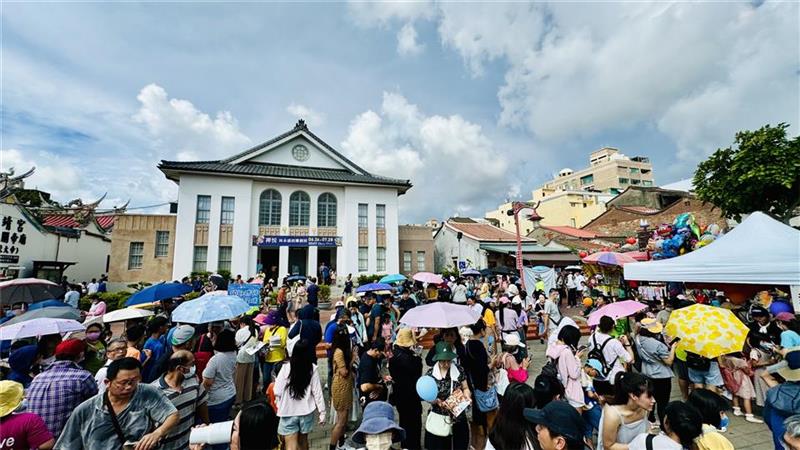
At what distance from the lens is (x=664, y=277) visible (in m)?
6.56

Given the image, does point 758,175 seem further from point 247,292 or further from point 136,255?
point 136,255

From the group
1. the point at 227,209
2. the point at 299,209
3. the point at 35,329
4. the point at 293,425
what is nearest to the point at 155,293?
the point at 35,329

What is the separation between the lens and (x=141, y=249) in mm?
18734

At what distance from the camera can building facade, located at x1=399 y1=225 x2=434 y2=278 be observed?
24.0m

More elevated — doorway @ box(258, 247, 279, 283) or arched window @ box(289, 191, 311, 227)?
arched window @ box(289, 191, 311, 227)

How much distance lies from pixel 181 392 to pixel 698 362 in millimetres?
6543

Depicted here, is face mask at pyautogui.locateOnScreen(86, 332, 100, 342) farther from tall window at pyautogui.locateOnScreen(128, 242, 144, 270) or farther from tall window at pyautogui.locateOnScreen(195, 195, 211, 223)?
tall window at pyautogui.locateOnScreen(128, 242, 144, 270)

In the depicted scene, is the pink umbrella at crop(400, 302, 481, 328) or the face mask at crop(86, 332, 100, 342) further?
the face mask at crop(86, 332, 100, 342)

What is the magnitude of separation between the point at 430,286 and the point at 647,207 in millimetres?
26081

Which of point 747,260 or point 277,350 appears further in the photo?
point 747,260

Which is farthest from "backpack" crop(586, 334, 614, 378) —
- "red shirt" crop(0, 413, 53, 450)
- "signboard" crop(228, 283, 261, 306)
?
"signboard" crop(228, 283, 261, 306)

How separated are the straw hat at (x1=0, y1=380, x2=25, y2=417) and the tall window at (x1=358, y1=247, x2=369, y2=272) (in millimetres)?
19697

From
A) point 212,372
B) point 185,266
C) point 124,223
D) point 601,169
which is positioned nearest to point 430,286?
point 212,372

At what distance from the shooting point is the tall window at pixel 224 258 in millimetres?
19625
